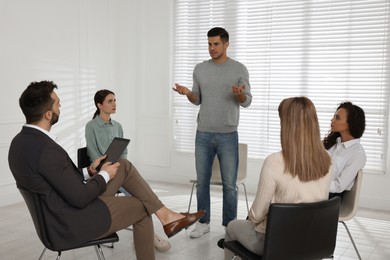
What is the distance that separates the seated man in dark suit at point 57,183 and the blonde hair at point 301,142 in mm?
980

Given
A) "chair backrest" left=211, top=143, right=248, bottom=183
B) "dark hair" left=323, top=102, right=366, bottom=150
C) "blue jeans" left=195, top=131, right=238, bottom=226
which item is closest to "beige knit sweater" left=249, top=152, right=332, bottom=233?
"dark hair" left=323, top=102, right=366, bottom=150

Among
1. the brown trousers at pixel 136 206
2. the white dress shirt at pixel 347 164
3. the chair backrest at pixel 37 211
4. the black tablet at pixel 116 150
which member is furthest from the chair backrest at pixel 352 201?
the chair backrest at pixel 37 211

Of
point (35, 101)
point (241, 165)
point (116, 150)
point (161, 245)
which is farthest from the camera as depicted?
point (241, 165)

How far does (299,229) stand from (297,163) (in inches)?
11.8

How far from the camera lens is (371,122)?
16.0 feet

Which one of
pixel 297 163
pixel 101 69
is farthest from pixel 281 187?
pixel 101 69

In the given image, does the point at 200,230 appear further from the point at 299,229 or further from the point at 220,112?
the point at 299,229

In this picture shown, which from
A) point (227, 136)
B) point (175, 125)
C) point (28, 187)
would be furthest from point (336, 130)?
point (175, 125)

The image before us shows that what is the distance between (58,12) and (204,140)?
8.63ft

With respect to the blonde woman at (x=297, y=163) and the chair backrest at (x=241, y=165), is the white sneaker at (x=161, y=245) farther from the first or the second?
the blonde woman at (x=297, y=163)

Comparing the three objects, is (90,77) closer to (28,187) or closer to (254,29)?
(254,29)

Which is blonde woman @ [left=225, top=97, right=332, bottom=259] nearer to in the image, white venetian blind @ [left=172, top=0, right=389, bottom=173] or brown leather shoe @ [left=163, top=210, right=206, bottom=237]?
brown leather shoe @ [left=163, top=210, right=206, bottom=237]

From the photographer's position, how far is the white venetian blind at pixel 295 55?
482 cm

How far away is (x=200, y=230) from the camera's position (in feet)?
12.6
